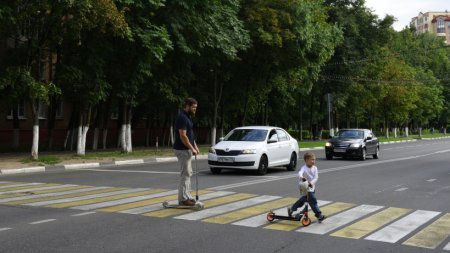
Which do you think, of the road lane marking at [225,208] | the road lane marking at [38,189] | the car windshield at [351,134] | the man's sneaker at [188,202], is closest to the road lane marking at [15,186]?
the road lane marking at [38,189]

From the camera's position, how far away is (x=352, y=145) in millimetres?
25953

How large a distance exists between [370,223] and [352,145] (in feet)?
58.1

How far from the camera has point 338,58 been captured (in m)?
50.4

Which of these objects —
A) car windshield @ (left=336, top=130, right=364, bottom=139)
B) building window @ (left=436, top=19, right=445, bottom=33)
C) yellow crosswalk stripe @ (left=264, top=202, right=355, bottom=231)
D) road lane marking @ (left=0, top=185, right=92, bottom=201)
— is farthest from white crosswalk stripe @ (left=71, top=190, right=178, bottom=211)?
building window @ (left=436, top=19, right=445, bottom=33)

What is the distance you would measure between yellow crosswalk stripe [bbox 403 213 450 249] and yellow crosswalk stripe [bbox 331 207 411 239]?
66cm

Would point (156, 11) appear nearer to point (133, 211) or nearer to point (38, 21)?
point (38, 21)

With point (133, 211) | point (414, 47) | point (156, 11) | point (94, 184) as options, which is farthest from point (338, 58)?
point (414, 47)

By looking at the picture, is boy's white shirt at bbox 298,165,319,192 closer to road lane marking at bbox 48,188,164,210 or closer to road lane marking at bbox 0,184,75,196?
road lane marking at bbox 48,188,164,210

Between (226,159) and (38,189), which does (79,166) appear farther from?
(38,189)

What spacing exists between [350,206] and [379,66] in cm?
4938

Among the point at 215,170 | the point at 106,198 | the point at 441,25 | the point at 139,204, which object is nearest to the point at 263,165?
the point at 215,170

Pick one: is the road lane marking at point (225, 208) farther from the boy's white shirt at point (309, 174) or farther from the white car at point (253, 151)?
the white car at point (253, 151)

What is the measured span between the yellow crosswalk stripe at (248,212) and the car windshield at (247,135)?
6.53 m

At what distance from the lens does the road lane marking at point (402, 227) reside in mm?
7583
